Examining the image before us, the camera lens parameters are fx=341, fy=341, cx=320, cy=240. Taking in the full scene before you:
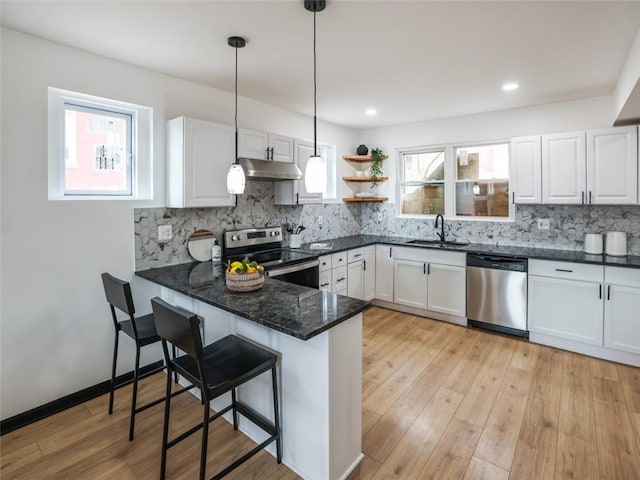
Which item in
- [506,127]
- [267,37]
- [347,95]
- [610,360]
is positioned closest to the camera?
[267,37]

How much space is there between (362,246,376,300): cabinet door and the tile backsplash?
62cm

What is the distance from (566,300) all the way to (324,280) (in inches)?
94.6

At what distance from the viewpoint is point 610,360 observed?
3.16 meters

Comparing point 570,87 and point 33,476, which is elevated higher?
point 570,87

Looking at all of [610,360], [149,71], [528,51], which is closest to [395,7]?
[528,51]

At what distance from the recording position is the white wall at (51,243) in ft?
7.20

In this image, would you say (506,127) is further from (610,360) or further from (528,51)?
(610,360)

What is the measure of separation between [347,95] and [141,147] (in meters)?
2.04

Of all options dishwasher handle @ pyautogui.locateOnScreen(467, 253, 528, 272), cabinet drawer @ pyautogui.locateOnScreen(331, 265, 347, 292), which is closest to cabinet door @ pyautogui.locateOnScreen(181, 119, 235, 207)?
cabinet drawer @ pyautogui.locateOnScreen(331, 265, 347, 292)

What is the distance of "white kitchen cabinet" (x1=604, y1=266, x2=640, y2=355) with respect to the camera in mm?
2984

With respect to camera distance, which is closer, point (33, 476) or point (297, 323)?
point (297, 323)

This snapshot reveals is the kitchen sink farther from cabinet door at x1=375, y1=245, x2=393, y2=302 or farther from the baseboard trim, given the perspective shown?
the baseboard trim

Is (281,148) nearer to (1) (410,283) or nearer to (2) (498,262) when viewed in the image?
(1) (410,283)

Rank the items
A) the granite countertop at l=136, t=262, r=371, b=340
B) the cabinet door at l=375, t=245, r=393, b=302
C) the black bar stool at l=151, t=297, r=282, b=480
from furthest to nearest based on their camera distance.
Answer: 1. the cabinet door at l=375, t=245, r=393, b=302
2. the granite countertop at l=136, t=262, r=371, b=340
3. the black bar stool at l=151, t=297, r=282, b=480
